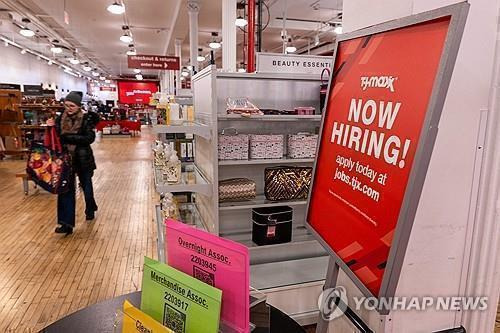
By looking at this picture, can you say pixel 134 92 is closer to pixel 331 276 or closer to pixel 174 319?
pixel 331 276

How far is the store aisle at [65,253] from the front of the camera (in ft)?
10.3

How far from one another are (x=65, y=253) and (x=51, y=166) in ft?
3.47

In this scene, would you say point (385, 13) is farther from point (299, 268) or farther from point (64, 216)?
point (64, 216)

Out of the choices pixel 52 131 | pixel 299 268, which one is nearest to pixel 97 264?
pixel 52 131

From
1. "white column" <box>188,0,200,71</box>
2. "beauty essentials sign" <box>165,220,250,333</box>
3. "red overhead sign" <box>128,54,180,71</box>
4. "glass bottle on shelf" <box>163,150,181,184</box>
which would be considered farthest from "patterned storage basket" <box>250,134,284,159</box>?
"red overhead sign" <box>128,54,180,71</box>

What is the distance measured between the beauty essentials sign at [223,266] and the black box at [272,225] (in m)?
1.91

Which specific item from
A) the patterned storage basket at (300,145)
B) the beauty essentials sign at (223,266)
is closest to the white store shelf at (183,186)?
the patterned storage basket at (300,145)

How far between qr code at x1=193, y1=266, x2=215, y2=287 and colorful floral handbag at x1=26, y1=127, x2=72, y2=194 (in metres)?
3.89

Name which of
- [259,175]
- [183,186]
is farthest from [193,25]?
[183,186]

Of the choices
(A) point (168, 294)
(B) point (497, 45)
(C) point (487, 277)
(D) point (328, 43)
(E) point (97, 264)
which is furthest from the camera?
(D) point (328, 43)

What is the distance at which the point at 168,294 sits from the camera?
105 centimetres

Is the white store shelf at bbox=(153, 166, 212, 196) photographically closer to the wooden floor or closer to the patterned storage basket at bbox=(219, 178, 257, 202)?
the patterned storage basket at bbox=(219, 178, 257, 202)

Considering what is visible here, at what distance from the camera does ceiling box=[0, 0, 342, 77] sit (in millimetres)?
8766

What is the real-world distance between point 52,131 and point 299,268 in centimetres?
334
